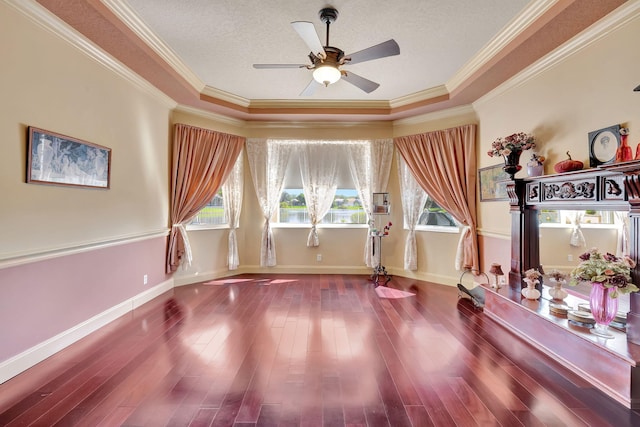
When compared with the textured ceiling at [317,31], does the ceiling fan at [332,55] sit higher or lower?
lower

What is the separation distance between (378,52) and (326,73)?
499 millimetres

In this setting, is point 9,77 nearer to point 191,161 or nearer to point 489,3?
point 191,161

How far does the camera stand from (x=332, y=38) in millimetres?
3256

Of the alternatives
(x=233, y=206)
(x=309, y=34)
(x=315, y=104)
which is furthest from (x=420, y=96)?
(x=233, y=206)

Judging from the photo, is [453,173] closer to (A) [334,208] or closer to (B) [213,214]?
(A) [334,208]

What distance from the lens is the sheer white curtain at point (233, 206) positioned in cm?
536

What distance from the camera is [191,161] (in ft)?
15.7

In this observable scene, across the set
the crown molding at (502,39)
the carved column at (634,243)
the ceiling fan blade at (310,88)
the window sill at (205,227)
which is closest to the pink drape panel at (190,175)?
the window sill at (205,227)

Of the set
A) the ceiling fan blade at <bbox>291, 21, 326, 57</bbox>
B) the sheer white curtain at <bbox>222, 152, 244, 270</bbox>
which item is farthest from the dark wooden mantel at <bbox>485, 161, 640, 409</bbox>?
the sheer white curtain at <bbox>222, 152, 244, 270</bbox>

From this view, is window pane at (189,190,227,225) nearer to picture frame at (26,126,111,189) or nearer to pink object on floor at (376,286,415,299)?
picture frame at (26,126,111,189)

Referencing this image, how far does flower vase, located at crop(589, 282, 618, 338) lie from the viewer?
2.30 m

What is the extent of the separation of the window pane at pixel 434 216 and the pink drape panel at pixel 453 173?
1.29 feet

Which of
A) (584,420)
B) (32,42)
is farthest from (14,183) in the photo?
(584,420)

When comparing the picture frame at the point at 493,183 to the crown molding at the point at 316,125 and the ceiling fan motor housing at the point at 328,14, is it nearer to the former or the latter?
the crown molding at the point at 316,125
